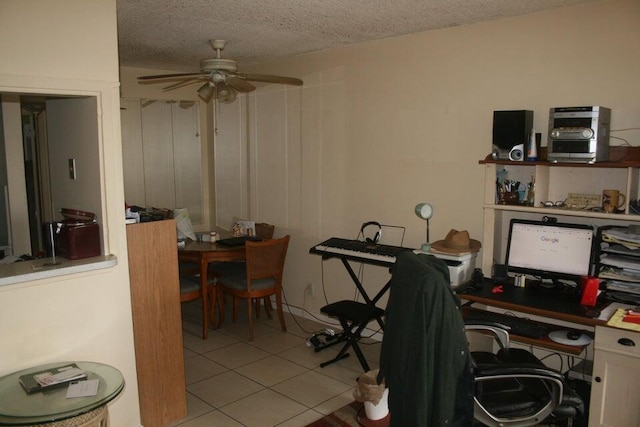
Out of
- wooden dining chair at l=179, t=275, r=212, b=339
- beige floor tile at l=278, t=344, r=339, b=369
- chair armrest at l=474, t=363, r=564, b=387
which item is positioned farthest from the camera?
wooden dining chair at l=179, t=275, r=212, b=339

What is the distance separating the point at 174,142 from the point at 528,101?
394 centimetres

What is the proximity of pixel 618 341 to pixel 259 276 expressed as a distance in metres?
2.77

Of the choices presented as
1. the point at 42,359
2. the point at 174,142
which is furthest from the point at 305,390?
the point at 174,142

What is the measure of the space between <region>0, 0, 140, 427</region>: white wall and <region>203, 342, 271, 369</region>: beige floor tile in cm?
112

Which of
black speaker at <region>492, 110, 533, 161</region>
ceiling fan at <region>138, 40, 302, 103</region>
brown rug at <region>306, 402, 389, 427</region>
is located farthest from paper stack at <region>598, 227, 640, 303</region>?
ceiling fan at <region>138, 40, 302, 103</region>

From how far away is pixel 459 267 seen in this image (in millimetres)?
3416

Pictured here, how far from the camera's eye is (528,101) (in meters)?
3.46

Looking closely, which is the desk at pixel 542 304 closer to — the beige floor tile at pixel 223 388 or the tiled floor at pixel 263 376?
the tiled floor at pixel 263 376

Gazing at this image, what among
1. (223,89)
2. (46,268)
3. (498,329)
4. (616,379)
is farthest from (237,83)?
(616,379)

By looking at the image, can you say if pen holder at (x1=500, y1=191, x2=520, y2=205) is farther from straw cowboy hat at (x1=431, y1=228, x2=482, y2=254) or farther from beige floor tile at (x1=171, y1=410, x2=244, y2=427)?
beige floor tile at (x1=171, y1=410, x2=244, y2=427)

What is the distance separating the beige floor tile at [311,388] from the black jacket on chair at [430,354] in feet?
4.45

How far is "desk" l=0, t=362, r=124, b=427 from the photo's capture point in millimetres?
2121

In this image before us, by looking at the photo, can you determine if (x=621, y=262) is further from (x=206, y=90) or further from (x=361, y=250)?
(x=206, y=90)

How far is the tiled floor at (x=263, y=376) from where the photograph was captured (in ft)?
10.8
